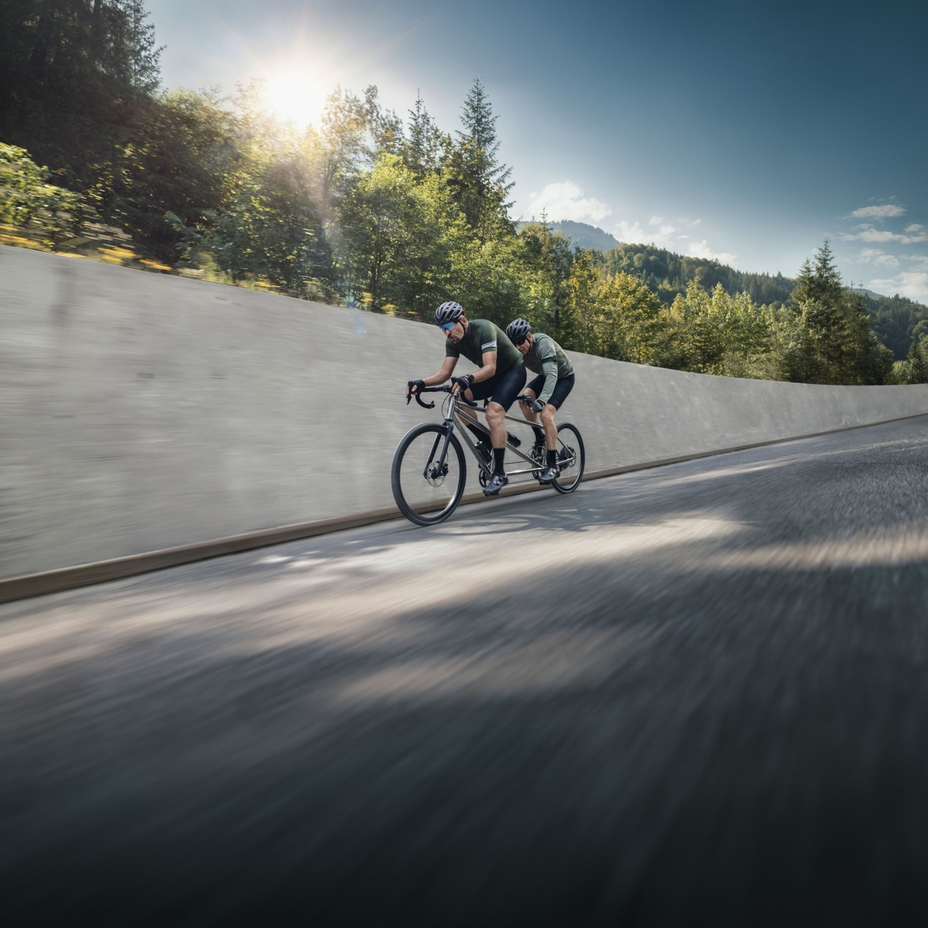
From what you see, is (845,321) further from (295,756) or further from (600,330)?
(295,756)

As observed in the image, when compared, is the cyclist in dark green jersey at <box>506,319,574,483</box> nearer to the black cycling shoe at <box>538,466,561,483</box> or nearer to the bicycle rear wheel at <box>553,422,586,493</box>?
the black cycling shoe at <box>538,466,561,483</box>

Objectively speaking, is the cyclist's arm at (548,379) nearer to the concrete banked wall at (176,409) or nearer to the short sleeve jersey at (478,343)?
the short sleeve jersey at (478,343)

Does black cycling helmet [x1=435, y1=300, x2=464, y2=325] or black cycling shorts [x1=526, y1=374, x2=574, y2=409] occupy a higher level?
black cycling helmet [x1=435, y1=300, x2=464, y2=325]

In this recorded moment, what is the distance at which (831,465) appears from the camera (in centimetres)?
916

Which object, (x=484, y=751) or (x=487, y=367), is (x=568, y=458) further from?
(x=484, y=751)

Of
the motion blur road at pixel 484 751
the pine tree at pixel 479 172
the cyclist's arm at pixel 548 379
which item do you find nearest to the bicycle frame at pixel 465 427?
the cyclist's arm at pixel 548 379

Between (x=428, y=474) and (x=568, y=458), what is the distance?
284cm

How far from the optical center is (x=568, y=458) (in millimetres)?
8891

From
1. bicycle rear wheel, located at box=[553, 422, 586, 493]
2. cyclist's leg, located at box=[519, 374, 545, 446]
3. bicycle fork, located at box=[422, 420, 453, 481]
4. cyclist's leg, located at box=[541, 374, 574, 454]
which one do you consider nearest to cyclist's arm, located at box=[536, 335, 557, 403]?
cyclist's leg, located at box=[519, 374, 545, 446]

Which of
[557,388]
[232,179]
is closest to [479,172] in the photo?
[232,179]

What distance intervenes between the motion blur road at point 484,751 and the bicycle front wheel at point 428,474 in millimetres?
2467

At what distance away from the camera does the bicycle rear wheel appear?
8.77m

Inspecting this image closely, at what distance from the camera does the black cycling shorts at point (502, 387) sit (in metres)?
7.55

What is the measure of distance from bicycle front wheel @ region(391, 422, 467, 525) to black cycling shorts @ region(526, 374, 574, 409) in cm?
204
